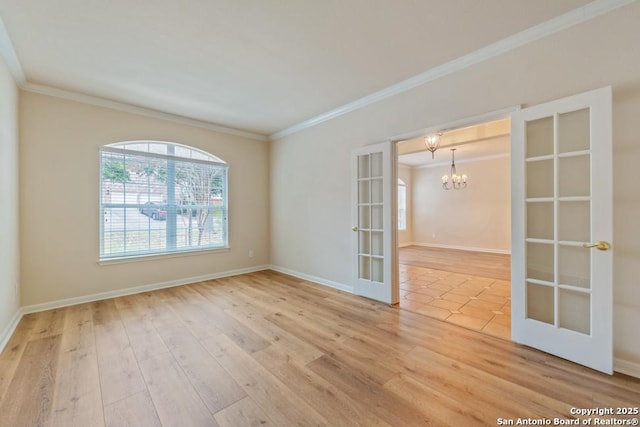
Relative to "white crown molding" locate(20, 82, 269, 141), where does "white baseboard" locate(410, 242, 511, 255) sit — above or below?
below

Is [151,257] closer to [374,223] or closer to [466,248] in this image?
[374,223]

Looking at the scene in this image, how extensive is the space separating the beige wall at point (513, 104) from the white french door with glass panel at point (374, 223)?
7.6 inches

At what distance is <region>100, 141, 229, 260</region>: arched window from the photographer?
3.57m

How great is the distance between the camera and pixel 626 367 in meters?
1.80

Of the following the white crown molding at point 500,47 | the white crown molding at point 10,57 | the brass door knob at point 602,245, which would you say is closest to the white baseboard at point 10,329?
the white crown molding at point 10,57

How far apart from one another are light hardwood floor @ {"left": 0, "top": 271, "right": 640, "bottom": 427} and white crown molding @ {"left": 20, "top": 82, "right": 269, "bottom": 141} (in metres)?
2.65

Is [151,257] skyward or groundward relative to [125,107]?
groundward

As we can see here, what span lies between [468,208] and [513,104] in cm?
608

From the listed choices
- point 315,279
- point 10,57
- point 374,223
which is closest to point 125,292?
point 315,279

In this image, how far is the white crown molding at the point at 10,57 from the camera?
2125mm

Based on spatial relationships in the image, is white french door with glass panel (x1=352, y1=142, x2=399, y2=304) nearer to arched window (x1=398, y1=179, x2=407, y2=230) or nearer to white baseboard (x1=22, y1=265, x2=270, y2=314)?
white baseboard (x1=22, y1=265, x2=270, y2=314)

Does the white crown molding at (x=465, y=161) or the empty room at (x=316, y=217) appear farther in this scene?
the white crown molding at (x=465, y=161)

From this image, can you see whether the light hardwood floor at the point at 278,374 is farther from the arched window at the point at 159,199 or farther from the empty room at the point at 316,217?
the arched window at the point at 159,199

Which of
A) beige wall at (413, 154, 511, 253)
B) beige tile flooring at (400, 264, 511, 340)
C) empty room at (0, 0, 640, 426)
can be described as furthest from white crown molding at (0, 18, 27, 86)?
beige wall at (413, 154, 511, 253)
